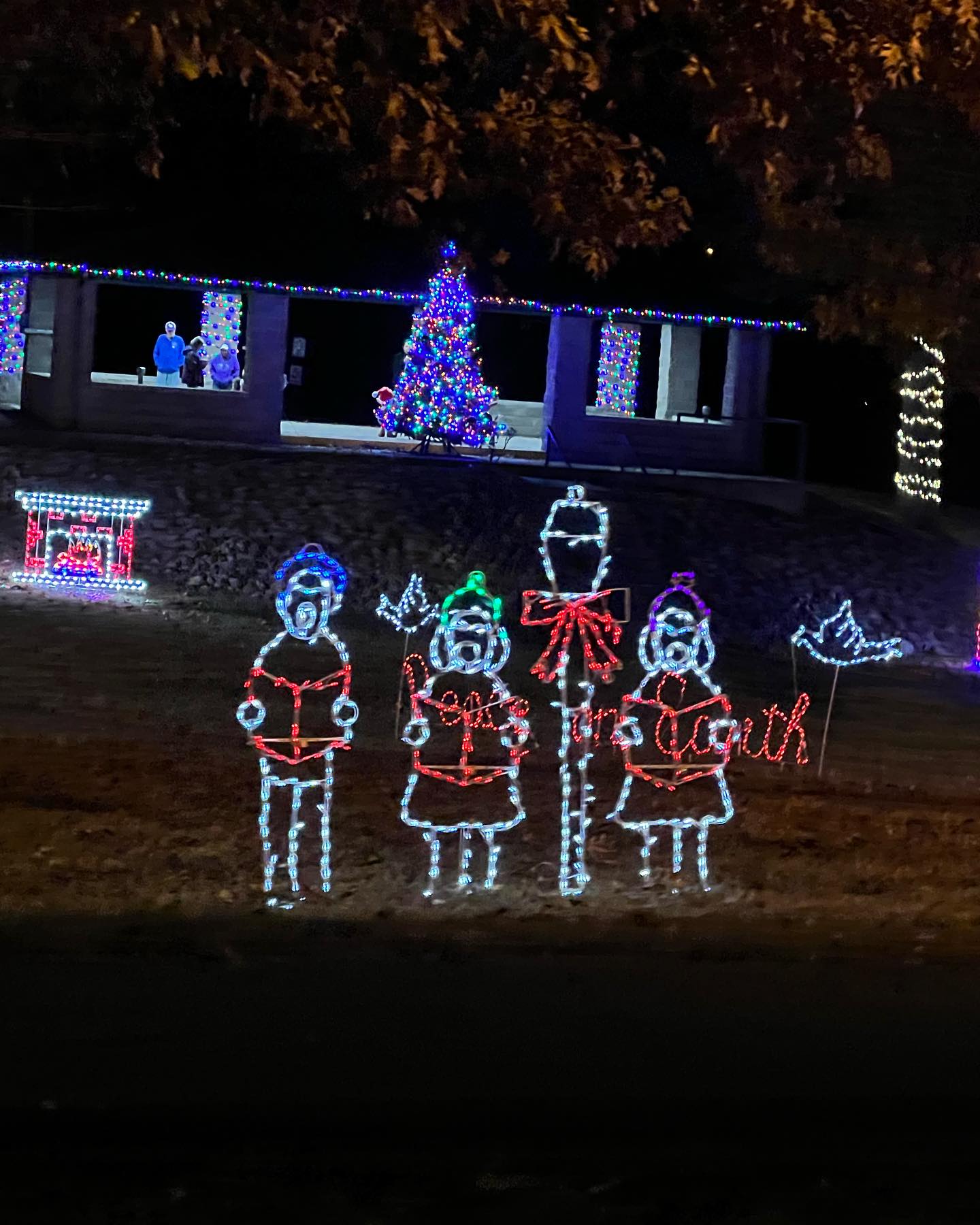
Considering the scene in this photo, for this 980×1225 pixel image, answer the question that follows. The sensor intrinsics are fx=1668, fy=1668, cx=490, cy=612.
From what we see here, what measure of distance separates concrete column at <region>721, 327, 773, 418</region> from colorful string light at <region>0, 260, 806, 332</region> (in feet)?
3.55

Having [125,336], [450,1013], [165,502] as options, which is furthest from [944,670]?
[125,336]

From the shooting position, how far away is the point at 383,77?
1012 cm

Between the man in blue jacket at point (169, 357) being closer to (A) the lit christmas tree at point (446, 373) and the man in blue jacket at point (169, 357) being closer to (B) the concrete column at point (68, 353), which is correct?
(B) the concrete column at point (68, 353)

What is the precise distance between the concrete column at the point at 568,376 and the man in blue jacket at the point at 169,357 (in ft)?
19.4

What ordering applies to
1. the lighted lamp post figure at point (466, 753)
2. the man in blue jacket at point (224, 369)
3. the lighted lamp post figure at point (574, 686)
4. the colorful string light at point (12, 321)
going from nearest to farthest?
the lighted lamp post figure at point (466, 753) < the lighted lamp post figure at point (574, 686) < the man in blue jacket at point (224, 369) < the colorful string light at point (12, 321)

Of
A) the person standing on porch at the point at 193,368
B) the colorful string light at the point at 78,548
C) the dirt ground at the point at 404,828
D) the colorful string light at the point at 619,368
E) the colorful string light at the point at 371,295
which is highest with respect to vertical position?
the colorful string light at the point at 371,295

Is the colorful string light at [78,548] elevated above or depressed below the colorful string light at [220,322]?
below

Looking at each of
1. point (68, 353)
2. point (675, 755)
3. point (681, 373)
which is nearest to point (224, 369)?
point (68, 353)

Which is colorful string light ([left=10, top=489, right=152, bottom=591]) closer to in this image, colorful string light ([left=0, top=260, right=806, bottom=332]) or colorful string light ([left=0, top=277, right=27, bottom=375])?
colorful string light ([left=0, top=260, right=806, bottom=332])

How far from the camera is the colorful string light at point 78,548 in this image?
15.6m

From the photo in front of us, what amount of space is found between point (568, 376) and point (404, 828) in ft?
62.6

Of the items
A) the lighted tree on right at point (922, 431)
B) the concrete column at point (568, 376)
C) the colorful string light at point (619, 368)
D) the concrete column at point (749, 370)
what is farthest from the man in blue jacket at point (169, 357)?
the lighted tree on right at point (922, 431)

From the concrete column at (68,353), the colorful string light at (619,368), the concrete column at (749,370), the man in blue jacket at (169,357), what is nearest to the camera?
the concrete column at (68,353)

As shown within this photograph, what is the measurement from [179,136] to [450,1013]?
1573 centimetres
